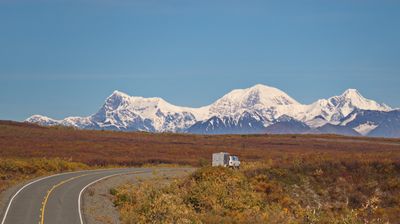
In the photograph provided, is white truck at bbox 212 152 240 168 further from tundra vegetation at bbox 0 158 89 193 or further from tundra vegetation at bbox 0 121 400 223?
tundra vegetation at bbox 0 158 89 193

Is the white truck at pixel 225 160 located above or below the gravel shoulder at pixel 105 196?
above

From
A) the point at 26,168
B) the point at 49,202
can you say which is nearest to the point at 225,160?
the point at 26,168

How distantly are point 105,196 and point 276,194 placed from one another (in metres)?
13.3

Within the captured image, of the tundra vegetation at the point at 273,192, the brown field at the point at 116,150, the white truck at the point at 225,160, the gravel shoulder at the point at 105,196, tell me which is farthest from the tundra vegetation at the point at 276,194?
the white truck at the point at 225,160

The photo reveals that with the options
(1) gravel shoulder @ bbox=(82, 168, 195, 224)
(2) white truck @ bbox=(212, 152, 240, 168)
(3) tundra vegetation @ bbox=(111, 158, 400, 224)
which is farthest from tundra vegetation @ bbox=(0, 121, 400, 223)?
(2) white truck @ bbox=(212, 152, 240, 168)

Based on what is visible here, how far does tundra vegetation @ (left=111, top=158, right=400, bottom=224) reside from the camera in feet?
118

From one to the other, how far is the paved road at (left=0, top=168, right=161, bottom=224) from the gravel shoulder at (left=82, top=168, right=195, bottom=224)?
25.8 inches

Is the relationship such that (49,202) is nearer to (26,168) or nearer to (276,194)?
(276,194)

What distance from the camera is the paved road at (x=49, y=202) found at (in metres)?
36.2

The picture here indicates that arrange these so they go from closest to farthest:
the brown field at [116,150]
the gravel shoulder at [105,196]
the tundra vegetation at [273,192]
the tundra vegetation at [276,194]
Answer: the tundra vegetation at [273,192], the tundra vegetation at [276,194], the gravel shoulder at [105,196], the brown field at [116,150]

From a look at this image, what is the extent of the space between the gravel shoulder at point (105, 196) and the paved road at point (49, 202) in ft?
2.15

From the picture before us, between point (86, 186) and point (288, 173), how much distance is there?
55.6ft

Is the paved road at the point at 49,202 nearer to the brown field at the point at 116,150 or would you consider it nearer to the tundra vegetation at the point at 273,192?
the tundra vegetation at the point at 273,192

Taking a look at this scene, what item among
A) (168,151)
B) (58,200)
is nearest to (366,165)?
(58,200)
